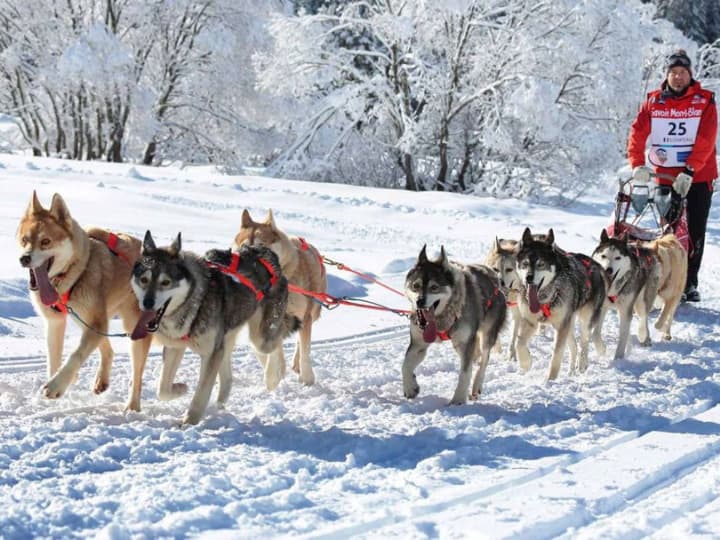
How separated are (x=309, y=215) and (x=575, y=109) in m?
7.25

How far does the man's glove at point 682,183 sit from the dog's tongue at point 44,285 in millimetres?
4983

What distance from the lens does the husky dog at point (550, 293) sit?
17.1 ft

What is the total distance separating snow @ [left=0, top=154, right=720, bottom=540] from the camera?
2.76 m

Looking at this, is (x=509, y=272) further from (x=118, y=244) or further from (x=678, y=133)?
(x=118, y=244)

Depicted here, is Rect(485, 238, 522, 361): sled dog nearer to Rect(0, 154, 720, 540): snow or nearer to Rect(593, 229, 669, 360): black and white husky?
Rect(0, 154, 720, 540): snow

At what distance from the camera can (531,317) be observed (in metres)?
5.31

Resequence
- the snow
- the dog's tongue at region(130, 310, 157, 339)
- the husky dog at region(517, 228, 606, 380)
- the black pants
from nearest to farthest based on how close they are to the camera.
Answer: the snow, the dog's tongue at region(130, 310, 157, 339), the husky dog at region(517, 228, 606, 380), the black pants

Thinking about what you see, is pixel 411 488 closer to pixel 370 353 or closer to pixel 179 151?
pixel 370 353

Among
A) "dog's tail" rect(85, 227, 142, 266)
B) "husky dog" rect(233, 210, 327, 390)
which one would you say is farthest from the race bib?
"dog's tail" rect(85, 227, 142, 266)

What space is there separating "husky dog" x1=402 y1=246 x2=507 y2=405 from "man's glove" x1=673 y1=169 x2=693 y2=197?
2861 mm

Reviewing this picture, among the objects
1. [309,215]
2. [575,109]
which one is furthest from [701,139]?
[575,109]

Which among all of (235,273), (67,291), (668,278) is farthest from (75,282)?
(668,278)

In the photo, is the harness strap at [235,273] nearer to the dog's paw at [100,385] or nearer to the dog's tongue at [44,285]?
the dog's tongue at [44,285]

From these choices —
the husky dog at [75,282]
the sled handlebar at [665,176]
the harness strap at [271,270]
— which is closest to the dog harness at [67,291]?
the husky dog at [75,282]
